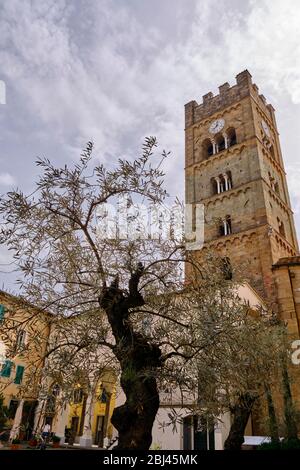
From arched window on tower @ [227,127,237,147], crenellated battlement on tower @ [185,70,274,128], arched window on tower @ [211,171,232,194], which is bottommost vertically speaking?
arched window on tower @ [211,171,232,194]

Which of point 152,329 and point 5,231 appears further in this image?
point 152,329

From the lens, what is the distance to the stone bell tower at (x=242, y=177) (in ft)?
88.2

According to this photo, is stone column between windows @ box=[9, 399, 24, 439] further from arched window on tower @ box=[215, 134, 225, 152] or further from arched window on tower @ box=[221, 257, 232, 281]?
arched window on tower @ box=[215, 134, 225, 152]

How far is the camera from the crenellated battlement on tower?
36.0 m

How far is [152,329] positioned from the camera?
7.60 m

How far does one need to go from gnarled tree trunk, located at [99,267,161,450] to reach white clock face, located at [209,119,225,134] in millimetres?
32678

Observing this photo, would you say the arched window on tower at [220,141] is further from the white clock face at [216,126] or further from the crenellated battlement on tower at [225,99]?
the crenellated battlement on tower at [225,99]

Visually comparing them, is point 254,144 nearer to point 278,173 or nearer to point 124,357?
point 278,173

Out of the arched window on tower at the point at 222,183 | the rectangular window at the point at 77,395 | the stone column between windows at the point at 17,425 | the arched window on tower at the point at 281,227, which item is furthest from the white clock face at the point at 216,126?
the rectangular window at the point at 77,395

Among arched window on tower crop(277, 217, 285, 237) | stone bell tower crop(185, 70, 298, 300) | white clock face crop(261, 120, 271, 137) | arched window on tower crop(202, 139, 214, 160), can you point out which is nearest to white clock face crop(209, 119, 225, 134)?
stone bell tower crop(185, 70, 298, 300)

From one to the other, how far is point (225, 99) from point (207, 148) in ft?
19.2

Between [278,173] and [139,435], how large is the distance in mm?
33665

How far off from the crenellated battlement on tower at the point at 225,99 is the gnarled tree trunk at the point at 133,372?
1351 inches

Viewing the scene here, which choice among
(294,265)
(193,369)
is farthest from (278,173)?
(193,369)
